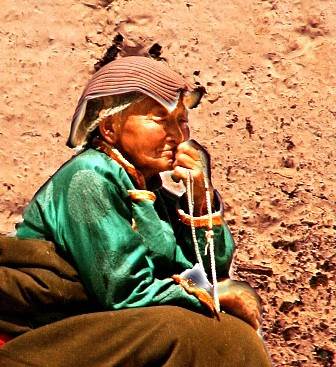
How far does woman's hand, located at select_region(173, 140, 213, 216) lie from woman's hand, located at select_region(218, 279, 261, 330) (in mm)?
146

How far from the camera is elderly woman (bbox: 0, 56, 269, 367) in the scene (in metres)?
2.34

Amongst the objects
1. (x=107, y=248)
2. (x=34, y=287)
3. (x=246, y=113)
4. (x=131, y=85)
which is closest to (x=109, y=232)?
(x=107, y=248)

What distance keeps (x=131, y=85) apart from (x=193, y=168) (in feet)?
0.63

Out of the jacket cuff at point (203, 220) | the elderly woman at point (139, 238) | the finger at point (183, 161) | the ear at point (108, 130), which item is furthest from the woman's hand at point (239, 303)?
the ear at point (108, 130)

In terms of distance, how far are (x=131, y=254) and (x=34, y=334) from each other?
0.21 metres

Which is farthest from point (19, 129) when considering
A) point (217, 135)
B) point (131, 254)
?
point (131, 254)

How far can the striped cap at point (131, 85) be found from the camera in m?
2.46

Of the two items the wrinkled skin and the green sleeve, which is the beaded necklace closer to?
the wrinkled skin

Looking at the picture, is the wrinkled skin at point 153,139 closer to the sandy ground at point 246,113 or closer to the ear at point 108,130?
the ear at point 108,130

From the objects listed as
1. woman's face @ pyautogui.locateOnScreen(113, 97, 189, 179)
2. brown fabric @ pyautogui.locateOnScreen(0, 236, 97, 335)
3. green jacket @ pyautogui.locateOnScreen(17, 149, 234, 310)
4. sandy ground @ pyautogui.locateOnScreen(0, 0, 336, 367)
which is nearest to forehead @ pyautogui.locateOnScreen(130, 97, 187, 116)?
woman's face @ pyautogui.locateOnScreen(113, 97, 189, 179)

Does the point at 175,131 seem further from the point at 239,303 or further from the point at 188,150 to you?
the point at 239,303

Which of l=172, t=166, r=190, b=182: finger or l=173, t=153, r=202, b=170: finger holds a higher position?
l=173, t=153, r=202, b=170: finger

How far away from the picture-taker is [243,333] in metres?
2.42

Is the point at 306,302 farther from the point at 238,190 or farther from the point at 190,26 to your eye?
the point at 190,26
